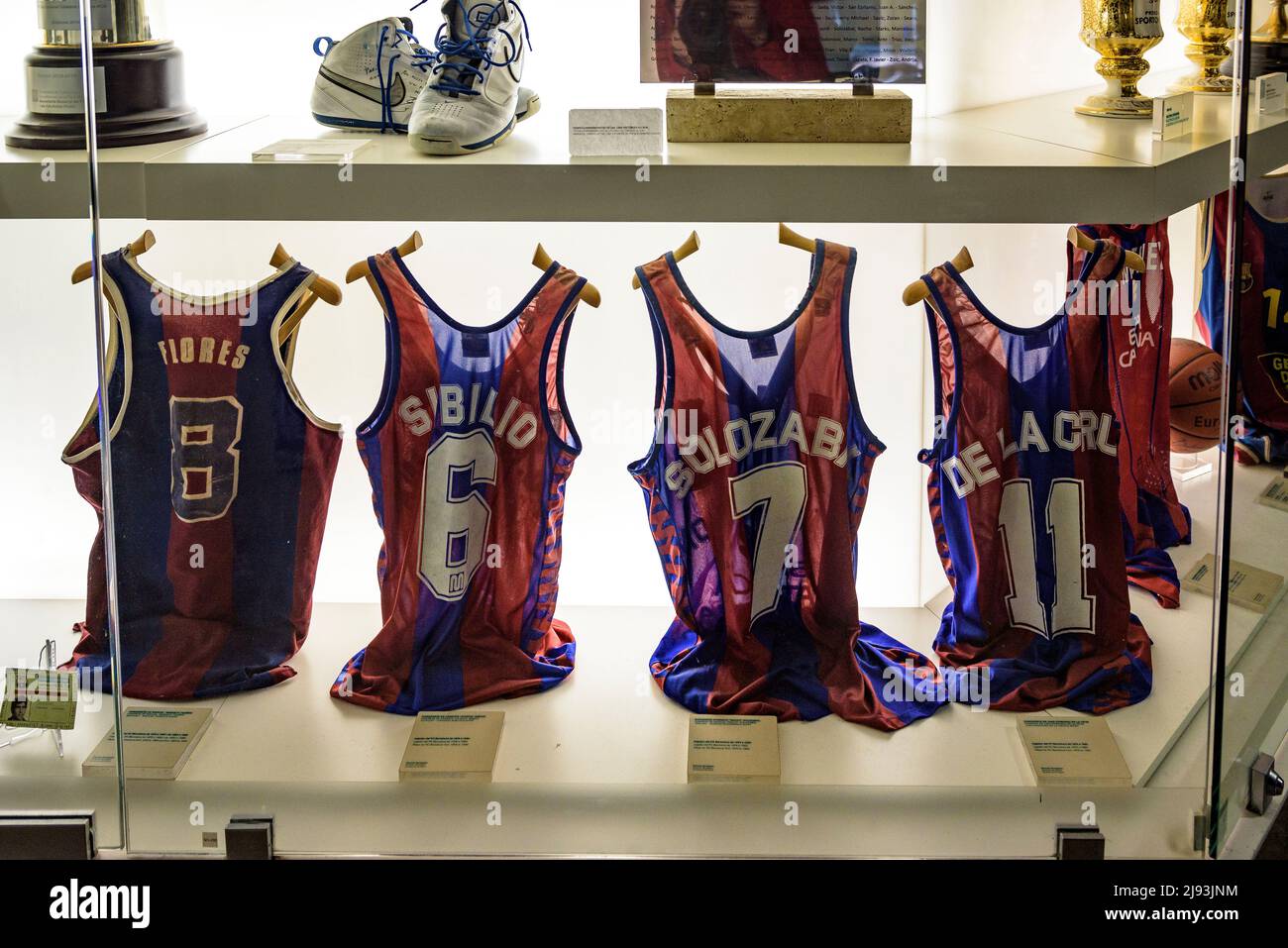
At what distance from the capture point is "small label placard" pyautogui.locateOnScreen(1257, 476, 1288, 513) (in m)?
1.36

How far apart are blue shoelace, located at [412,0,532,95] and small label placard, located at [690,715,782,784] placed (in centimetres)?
73

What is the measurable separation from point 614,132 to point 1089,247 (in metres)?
0.59

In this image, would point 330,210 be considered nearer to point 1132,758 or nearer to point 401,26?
point 401,26

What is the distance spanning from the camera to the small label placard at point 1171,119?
129 centimetres

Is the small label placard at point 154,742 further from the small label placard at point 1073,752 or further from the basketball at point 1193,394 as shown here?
the basketball at point 1193,394

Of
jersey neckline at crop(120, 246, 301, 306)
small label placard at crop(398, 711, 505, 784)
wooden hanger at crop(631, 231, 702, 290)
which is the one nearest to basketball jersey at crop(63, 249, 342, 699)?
jersey neckline at crop(120, 246, 301, 306)

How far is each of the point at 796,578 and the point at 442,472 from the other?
430 mm

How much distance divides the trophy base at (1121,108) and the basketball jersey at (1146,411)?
5.6 inches

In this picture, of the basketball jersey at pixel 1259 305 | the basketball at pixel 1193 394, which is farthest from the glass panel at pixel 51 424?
the basketball at pixel 1193 394

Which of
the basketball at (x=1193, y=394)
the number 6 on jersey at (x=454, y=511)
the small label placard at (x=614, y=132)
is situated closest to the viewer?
the small label placard at (x=614, y=132)

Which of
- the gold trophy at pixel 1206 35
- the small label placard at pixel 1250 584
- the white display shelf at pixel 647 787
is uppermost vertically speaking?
the gold trophy at pixel 1206 35

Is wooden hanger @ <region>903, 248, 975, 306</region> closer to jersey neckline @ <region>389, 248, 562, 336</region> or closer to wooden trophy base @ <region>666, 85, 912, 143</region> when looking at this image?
wooden trophy base @ <region>666, 85, 912, 143</region>
